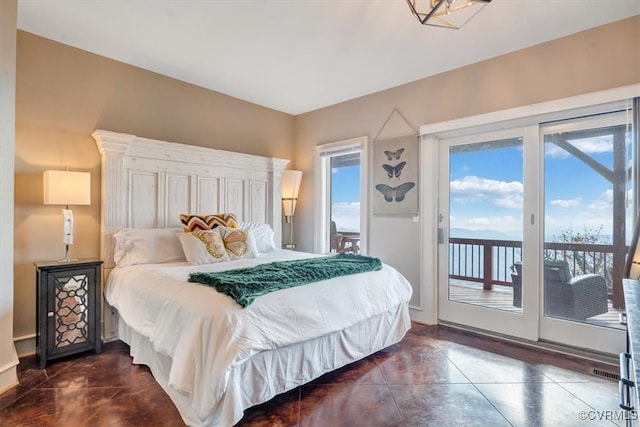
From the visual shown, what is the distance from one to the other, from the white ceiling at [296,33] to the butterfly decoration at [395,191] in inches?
45.3

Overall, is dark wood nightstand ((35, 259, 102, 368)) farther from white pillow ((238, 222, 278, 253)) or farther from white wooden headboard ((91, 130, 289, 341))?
white pillow ((238, 222, 278, 253))

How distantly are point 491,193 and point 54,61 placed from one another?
13.5 ft

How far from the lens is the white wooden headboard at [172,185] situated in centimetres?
294

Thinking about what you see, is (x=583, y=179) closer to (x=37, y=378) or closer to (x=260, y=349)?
(x=260, y=349)

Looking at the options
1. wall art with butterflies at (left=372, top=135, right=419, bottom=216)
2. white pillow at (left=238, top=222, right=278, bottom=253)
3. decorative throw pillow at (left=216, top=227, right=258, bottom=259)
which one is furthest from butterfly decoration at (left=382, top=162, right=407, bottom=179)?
decorative throw pillow at (left=216, top=227, right=258, bottom=259)

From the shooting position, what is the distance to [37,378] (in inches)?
89.6

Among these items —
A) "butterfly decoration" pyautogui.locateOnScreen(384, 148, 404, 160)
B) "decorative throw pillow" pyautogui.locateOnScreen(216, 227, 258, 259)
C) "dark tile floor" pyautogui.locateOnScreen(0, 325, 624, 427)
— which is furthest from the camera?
"butterfly decoration" pyautogui.locateOnScreen(384, 148, 404, 160)

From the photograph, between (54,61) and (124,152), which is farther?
(124,152)

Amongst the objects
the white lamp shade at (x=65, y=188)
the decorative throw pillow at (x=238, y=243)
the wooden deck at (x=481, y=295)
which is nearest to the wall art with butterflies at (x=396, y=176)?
the wooden deck at (x=481, y=295)

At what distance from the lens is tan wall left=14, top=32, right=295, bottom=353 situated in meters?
2.62

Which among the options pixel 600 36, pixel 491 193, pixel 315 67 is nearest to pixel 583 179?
pixel 491 193

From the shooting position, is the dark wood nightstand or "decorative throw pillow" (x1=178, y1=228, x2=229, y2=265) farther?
"decorative throw pillow" (x1=178, y1=228, x2=229, y2=265)

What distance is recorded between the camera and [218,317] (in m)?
1.70

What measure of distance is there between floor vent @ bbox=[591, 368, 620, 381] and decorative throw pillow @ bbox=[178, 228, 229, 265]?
9.88 feet
